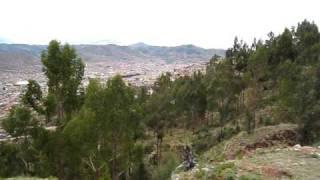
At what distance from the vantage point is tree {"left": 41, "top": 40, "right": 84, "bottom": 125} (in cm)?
2494

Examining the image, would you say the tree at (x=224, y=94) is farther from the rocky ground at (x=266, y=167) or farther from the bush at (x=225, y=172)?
the bush at (x=225, y=172)

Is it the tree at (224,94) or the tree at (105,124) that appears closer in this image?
the tree at (105,124)

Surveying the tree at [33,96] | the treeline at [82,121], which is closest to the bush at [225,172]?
the treeline at [82,121]

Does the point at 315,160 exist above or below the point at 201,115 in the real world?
above

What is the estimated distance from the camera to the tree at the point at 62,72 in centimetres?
2494

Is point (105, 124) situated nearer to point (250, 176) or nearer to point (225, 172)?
point (225, 172)

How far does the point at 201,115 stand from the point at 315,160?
49.1m

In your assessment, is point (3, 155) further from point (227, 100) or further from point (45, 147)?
point (227, 100)

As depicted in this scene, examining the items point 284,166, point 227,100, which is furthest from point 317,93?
point 284,166

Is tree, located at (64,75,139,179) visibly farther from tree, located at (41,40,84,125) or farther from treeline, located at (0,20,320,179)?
tree, located at (41,40,84,125)

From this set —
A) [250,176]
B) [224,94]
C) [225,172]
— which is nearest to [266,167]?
[250,176]

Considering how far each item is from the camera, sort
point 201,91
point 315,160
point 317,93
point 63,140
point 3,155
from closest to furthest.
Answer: point 315,160, point 63,140, point 317,93, point 3,155, point 201,91

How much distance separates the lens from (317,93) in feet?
120

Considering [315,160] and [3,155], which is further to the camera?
[3,155]
